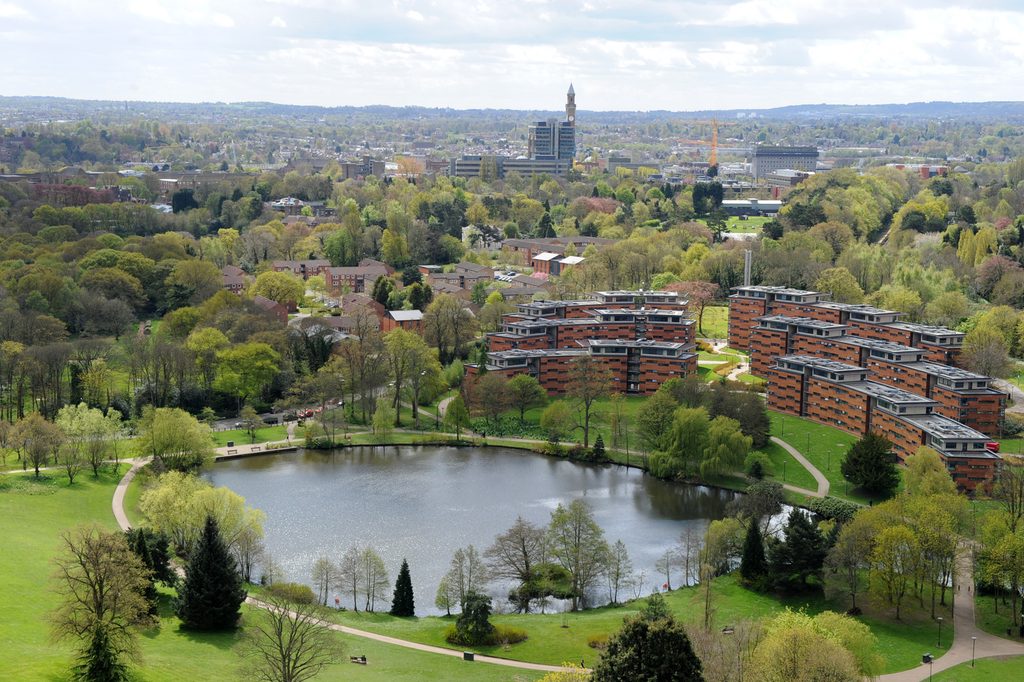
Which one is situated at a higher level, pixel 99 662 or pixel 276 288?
pixel 276 288

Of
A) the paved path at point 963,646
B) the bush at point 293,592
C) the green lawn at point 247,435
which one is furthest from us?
the green lawn at point 247,435

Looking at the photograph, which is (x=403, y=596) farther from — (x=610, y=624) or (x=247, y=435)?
(x=247, y=435)

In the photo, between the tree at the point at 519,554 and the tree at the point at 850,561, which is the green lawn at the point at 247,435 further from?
the tree at the point at 850,561

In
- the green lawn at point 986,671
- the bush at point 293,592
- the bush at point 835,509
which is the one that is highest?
the bush at point 835,509

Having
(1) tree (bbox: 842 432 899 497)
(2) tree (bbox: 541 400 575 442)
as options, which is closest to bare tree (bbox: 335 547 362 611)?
(2) tree (bbox: 541 400 575 442)

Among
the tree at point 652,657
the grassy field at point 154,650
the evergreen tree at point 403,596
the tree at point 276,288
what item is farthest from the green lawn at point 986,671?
the tree at point 276,288

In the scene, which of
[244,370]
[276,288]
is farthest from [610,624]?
[276,288]

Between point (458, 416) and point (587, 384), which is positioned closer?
point (458, 416)
